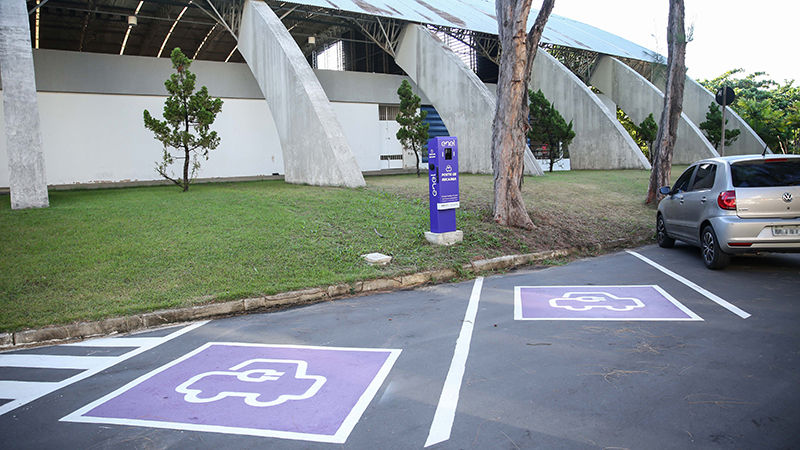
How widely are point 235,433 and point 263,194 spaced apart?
11652 millimetres

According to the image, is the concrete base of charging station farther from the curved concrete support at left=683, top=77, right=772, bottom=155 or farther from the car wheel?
the curved concrete support at left=683, top=77, right=772, bottom=155

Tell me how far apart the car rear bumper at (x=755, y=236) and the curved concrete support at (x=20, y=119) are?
14.3m

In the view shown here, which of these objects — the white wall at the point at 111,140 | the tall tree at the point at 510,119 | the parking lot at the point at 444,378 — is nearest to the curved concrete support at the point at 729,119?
the tall tree at the point at 510,119

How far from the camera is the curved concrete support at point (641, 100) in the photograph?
1097 inches

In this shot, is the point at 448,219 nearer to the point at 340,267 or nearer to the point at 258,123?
the point at 340,267

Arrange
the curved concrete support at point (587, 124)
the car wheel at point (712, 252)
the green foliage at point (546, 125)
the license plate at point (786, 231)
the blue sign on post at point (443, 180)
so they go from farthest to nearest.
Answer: the curved concrete support at point (587, 124)
the green foliage at point (546, 125)
the blue sign on post at point (443, 180)
the car wheel at point (712, 252)
the license plate at point (786, 231)

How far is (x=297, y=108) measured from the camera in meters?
16.6

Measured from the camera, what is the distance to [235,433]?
324 cm

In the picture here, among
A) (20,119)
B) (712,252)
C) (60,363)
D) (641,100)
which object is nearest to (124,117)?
(20,119)

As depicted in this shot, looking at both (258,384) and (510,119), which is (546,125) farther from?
(258,384)

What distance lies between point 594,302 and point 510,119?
17.9 feet

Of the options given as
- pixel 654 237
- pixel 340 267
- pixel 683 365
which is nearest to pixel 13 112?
pixel 340 267

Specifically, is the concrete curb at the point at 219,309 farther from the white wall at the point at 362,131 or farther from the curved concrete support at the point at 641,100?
the curved concrete support at the point at 641,100

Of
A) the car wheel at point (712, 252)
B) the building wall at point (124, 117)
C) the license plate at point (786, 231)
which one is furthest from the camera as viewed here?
the building wall at point (124, 117)
